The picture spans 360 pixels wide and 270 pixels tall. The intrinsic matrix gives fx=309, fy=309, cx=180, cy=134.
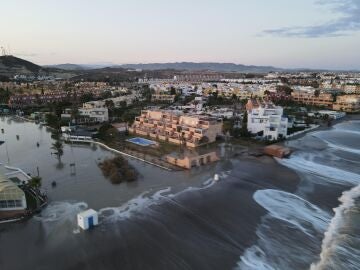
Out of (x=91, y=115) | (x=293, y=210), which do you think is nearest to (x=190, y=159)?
(x=293, y=210)

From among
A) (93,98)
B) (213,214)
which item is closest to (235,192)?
(213,214)

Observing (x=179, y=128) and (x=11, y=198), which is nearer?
(x=11, y=198)

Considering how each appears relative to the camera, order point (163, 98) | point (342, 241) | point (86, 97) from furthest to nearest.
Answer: point (163, 98) < point (86, 97) < point (342, 241)

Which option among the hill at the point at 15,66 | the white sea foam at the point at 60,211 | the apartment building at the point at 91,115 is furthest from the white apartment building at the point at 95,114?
the hill at the point at 15,66

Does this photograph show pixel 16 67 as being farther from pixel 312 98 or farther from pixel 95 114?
pixel 312 98

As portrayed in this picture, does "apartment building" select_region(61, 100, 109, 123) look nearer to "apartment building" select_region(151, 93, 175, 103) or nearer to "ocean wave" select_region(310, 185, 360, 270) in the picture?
"apartment building" select_region(151, 93, 175, 103)

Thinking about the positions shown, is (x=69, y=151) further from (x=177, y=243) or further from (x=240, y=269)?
(x=240, y=269)

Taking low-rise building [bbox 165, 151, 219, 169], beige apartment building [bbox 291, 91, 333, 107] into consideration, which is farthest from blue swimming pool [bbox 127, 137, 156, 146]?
beige apartment building [bbox 291, 91, 333, 107]
